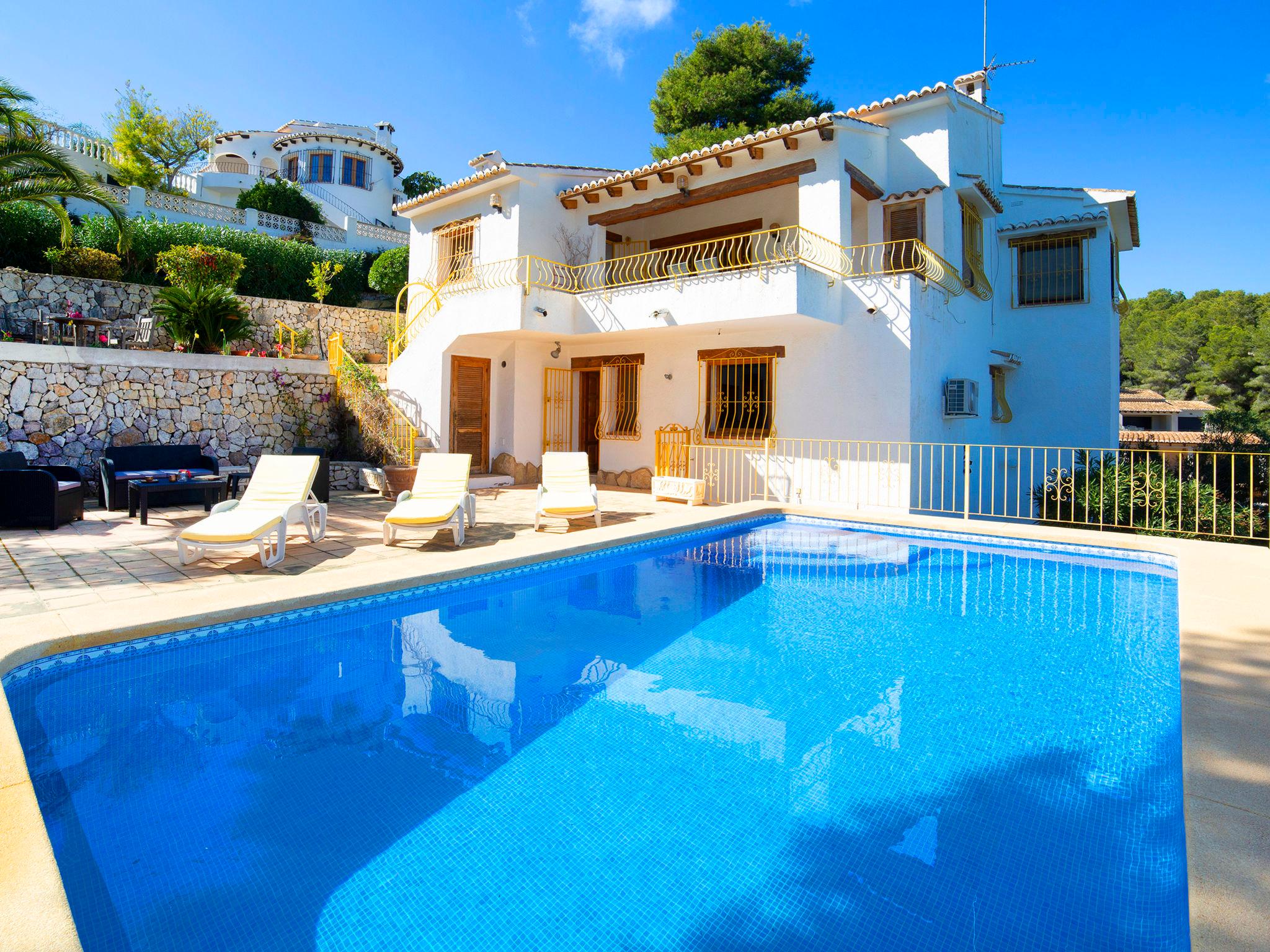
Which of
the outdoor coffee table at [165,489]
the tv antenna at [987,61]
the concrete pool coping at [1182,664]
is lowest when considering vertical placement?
the concrete pool coping at [1182,664]

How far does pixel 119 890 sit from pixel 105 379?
13.0 metres

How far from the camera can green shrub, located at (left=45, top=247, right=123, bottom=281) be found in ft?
49.5

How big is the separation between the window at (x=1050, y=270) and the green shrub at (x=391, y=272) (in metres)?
17.4

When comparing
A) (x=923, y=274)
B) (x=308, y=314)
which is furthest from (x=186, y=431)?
(x=923, y=274)

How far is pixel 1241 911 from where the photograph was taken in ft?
7.14

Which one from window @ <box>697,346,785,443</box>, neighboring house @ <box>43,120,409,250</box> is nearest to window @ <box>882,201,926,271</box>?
window @ <box>697,346,785,443</box>

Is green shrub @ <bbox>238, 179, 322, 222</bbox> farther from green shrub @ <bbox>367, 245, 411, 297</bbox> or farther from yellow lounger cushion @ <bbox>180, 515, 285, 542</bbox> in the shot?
yellow lounger cushion @ <bbox>180, 515, 285, 542</bbox>

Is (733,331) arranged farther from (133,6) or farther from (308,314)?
(133,6)

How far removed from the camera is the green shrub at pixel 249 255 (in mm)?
17344

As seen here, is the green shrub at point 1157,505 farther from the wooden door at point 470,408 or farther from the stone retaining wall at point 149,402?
the stone retaining wall at point 149,402

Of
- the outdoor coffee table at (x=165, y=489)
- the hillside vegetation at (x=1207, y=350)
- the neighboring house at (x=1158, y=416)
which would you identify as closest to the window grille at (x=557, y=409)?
the outdoor coffee table at (x=165, y=489)

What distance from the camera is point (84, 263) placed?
15453 mm

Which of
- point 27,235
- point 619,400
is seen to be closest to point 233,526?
point 619,400

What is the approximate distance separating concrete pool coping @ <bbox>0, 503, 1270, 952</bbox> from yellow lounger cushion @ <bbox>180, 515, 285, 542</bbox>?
82cm
